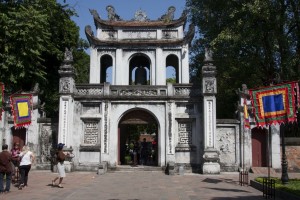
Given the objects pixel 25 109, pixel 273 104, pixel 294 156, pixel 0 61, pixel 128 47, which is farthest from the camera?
pixel 128 47

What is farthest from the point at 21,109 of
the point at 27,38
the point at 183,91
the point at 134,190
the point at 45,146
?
the point at 183,91

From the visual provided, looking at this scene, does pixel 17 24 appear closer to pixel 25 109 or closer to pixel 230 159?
pixel 25 109

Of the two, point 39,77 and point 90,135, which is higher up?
point 39,77

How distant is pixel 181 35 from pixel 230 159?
9.62 m

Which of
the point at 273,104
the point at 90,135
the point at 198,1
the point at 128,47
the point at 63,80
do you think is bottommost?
the point at 90,135

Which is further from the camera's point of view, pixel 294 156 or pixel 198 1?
pixel 198 1

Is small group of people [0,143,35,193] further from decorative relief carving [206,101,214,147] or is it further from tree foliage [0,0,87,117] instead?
decorative relief carving [206,101,214,147]

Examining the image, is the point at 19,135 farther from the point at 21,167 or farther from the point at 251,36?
the point at 251,36

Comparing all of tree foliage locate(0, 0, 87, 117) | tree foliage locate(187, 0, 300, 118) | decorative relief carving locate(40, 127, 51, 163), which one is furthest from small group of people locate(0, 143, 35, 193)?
tree foliage locate(187, 0, 300, 118)

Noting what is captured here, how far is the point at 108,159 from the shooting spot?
20078 mm

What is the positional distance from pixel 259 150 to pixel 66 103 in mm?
11390

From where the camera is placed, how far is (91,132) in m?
20.4

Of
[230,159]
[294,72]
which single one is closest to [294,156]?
[230,159]

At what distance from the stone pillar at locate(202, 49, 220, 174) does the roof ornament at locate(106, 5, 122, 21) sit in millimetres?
9120
